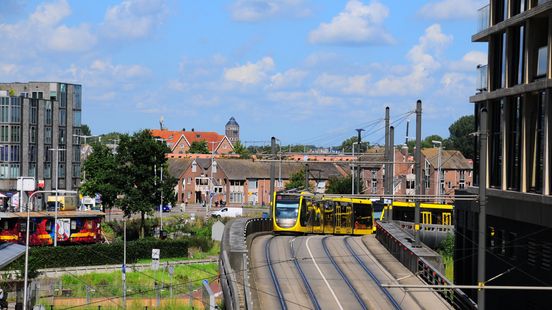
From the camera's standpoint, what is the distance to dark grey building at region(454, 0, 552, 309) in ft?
95.1

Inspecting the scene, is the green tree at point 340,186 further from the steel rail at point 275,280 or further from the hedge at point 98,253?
the steel rail at point 275,280

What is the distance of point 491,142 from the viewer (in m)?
34.7

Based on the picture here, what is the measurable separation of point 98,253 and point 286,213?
15.3 metres

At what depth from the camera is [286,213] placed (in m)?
60.6

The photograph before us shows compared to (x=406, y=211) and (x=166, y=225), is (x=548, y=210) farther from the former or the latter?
(x=166, y=225)

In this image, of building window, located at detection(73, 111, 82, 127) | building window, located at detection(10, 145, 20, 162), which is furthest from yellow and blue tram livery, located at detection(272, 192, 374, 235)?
building window, located at detection(73, 111, 82, 127)

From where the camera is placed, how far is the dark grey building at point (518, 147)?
2898cm

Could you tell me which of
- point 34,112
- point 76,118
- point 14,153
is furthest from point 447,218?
point 76,118

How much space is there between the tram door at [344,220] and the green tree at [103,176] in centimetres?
2407

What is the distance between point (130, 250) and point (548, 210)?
46.1 metres

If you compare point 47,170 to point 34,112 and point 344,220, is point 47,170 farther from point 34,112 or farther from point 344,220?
point 344,220

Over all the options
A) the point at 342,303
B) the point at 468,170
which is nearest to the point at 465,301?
the point at 342,303

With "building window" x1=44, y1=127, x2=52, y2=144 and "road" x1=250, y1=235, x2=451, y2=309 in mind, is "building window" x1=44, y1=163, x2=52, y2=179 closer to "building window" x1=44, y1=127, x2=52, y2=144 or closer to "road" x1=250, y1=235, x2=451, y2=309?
"building window" x1=44, y1=127, x2=52, y2=144

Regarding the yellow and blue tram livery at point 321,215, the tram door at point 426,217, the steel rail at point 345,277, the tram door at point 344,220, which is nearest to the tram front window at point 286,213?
the yellow and blue tram livery at point 321,215
